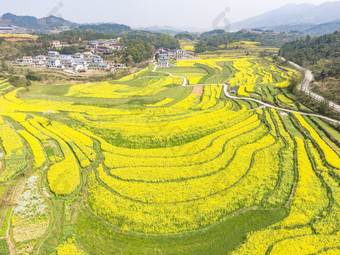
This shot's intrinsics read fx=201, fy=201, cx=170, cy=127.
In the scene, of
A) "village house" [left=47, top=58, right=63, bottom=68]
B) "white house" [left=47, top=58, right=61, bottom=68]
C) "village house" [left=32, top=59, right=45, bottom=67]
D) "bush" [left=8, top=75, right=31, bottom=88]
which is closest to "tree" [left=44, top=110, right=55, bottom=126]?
"bush" [left=8, top=75, right=31, bottom=88]

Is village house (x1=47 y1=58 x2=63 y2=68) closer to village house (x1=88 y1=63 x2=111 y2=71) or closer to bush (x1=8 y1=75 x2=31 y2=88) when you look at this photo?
village house (x1=88 y1=63 x2=111 y2=71)

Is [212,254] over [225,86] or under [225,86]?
under

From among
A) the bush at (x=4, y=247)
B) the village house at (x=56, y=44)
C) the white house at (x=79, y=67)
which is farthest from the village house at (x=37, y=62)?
the bush at (x=4, y=247)

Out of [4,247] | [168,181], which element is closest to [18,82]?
[4,247]

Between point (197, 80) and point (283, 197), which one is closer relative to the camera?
point (283, 197)

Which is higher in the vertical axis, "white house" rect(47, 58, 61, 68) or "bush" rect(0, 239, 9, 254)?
"white house" rect(47, 58, 61, 68)

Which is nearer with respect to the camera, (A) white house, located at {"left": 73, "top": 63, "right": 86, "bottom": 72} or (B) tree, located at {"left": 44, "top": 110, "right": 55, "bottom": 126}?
(B) tree, located at {"left": 44, "top": 110, "right": 55, "bottom": 126}

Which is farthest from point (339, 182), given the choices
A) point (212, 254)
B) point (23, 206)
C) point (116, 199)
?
point (23, 206)

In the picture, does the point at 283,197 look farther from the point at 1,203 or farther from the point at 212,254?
the point at 1,203
